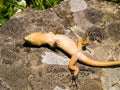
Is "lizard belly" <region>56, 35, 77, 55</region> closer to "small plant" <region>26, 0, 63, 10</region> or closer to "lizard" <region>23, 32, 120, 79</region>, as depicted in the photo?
"lizard" <region>23, 32, 120, 79</region>

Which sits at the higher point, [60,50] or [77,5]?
[77,5]

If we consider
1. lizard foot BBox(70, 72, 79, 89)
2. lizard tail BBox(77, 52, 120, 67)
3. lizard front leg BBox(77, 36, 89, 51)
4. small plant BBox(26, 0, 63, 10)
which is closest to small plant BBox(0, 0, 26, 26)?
small plant BBox(26, 0, 63, 10)

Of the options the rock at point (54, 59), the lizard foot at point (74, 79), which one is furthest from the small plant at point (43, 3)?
the lizard foot at point (74, 79)

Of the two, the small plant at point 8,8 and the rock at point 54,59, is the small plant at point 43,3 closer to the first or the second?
the small plant at point 8,8

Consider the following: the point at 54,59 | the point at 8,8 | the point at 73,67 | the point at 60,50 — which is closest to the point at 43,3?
the point at 8,8

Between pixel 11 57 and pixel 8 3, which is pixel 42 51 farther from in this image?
pixel 8 3

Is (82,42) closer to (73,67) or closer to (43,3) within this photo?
(73,67)
